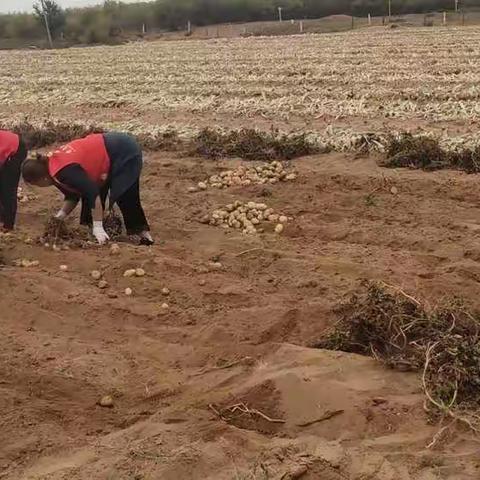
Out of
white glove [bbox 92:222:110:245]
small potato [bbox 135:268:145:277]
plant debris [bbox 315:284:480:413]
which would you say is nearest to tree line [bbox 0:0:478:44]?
white glove [bbox 92:222:110:245]

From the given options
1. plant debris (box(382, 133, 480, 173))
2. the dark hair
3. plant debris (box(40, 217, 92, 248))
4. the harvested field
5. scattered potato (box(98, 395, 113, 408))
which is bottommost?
scattered potato (box(98, 395, 113, 408))

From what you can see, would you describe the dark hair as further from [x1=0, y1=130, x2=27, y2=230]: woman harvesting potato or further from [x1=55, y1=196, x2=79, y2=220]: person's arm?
[x1=0, y1=130, x2=27, y2=230]: woman harvesting potato

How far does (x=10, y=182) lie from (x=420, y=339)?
404 centimetres

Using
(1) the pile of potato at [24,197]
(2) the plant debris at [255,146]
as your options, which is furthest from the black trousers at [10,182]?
(2) the plant debris at [255,146]

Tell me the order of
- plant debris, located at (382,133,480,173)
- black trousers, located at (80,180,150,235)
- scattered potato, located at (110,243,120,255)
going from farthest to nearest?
plant debris, located at (382,133,480,173) → black trousers, located at (80,180,150,235) → scattered potato, located at (110,243,120,255)

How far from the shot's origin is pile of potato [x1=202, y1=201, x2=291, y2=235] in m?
6.68

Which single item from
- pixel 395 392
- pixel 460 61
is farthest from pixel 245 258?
pixel 460 61

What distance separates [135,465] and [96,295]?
2.14 metres

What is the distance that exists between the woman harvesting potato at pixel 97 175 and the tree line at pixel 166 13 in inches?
1847

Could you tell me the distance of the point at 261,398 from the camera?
148 inches

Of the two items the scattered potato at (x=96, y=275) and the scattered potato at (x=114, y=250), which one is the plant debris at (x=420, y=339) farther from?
the scattered potato at (x=114, y=250)

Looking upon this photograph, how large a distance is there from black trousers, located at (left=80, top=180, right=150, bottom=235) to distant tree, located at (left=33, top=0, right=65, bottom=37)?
51.7 meters

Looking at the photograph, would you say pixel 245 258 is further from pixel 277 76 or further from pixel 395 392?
pixel 277 76

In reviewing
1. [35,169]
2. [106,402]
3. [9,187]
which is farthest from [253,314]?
[9,187]
